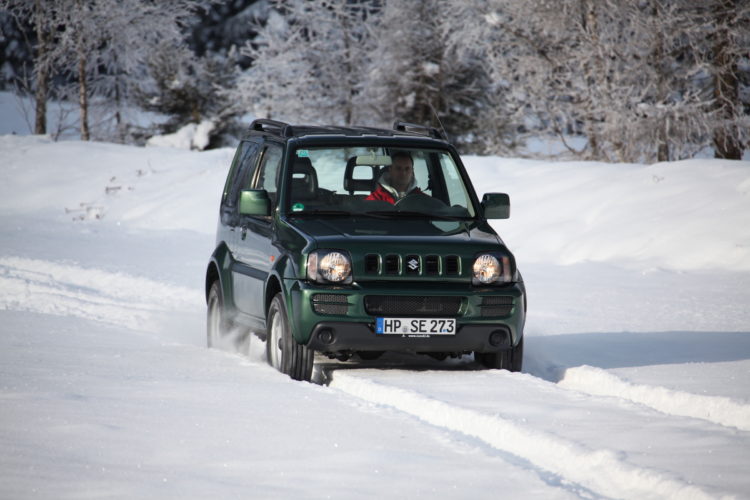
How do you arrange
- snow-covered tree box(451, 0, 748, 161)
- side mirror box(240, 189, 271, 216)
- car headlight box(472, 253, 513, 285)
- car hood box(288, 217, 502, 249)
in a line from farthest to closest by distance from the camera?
snow-covered tree box(451, 0, 748, 161)
side mirror box(240, 189, 271, 216)
car headlight box(472, 253, 513, 285)
car hood box(288, 217, 502, 249)

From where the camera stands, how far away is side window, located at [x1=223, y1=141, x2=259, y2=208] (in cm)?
960

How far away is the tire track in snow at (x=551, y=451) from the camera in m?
4.87

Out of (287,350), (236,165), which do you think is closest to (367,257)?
(287,350)

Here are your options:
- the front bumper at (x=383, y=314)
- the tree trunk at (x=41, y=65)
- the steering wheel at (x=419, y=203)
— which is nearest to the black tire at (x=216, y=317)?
the steering wheel at (x=419, y=203)

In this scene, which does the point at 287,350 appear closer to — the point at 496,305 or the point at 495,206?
the point at 496,305

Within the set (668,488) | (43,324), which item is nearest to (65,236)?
(43,324)

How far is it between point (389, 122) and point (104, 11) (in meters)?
9.35

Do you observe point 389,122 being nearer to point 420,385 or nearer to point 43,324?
point 43,324

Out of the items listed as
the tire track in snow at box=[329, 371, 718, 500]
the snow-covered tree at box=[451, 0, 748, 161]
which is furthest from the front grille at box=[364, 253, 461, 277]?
the snow-covered tree at box=[451, 0, 748, 161]

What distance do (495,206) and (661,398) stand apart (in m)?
2.11

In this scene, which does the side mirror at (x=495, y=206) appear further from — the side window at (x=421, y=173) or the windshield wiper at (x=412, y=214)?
the side window at (x=421, y=173)

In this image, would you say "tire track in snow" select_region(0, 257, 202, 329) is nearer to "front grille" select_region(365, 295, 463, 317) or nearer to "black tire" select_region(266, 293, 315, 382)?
"black tire" select_region(266, 293, 315, 382)

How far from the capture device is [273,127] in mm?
9547

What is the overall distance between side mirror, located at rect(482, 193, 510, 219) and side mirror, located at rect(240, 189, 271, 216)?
1629 millimetres
